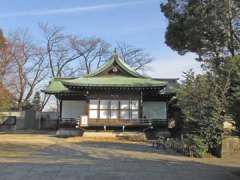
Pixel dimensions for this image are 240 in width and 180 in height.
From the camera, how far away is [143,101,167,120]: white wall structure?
1570 inches

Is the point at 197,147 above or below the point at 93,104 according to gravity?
below

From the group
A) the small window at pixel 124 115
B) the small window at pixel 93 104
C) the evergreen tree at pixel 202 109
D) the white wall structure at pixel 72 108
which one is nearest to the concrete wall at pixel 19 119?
the white wall structure at pixel 72 108

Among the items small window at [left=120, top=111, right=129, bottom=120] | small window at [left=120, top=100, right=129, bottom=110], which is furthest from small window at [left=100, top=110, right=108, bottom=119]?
small window at [left=120, top=100, right=129, bottom=110]

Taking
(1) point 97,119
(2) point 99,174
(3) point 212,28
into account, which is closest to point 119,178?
(2) point 99,174

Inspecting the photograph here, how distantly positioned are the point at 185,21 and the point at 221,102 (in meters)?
Answer: 13.7

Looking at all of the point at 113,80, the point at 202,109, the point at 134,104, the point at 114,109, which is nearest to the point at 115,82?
the point at 113,80

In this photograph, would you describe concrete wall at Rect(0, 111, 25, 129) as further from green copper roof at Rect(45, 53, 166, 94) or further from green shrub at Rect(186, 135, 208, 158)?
green shrub at Rect(186, 135, 208, 158)

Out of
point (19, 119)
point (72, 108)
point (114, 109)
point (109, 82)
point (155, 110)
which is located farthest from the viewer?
point (19, 119)

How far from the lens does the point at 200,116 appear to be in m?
21.5

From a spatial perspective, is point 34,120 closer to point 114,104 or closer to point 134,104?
point 114,104

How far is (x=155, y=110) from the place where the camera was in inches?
1577

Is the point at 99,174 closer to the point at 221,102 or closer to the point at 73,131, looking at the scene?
the point at 221,102

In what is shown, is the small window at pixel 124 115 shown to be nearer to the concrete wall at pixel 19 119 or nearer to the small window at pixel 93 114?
the small window at pixel 93 114

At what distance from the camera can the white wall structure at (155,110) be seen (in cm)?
3988
